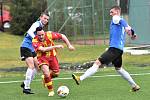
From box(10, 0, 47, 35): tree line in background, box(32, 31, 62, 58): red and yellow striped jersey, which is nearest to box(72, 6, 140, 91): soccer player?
→ box(32, 31, 62, 58): red and yellow striped jersey

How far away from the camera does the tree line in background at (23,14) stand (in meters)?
48.1

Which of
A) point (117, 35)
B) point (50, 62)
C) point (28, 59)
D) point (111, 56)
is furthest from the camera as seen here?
point (28, 59)

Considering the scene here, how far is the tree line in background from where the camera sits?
158 ft

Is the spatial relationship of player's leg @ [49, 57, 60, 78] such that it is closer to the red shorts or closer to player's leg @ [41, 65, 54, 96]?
the red shorts

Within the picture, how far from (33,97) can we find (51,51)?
4.03 feet

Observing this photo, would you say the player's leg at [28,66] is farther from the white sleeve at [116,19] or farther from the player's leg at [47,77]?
the white sleeve at [116,19]

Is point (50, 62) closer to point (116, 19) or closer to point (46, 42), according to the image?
point (46, 42)

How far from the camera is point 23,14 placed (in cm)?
4825

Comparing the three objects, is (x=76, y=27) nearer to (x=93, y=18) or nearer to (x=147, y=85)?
(x=93, y=18)

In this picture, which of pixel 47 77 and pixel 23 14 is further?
pixel 23 14

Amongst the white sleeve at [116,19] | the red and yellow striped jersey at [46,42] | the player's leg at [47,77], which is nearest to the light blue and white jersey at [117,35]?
the white sleeve at [116,19]

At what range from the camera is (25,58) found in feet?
45.6

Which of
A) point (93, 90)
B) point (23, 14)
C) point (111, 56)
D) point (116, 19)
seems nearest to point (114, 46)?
point (111, 56)

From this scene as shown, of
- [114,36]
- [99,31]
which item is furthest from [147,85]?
[99,31]
